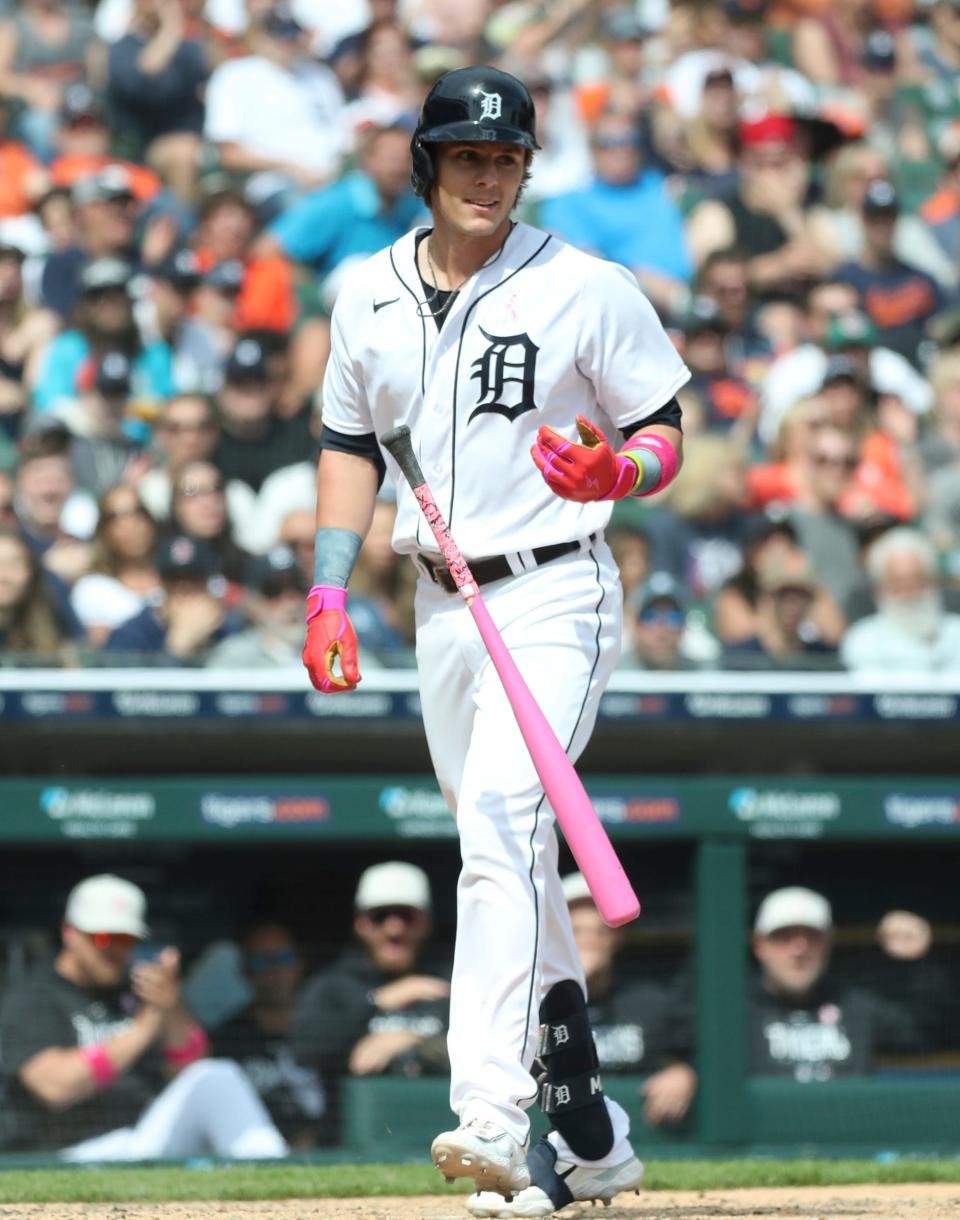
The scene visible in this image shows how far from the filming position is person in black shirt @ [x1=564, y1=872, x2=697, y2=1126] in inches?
204

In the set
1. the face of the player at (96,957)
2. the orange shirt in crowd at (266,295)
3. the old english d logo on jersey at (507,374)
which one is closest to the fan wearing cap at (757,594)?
the orange shirt in crowd at (266,295)

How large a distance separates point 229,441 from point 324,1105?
301 cm

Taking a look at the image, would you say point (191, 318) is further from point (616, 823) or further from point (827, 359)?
point (616, 823)

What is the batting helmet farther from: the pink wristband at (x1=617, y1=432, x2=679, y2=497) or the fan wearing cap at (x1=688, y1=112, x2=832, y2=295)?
the fan wearing cap at (x1=688, y1=112, x2=832, y2=295)

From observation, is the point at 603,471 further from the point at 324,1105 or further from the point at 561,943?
the point at 324,1105

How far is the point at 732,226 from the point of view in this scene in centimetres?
925

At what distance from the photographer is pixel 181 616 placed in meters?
6.42

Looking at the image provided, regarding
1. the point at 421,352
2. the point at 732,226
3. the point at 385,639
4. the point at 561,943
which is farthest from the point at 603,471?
the point at 732,226

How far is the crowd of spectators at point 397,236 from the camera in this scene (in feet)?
22.1

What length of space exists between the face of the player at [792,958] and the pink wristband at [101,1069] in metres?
1.60

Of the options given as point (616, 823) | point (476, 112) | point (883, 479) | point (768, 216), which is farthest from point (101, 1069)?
point (768, 216)

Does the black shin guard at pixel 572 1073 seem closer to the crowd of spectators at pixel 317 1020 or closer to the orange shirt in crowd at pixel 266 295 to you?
the crowd of spectators at pixel 317 1020

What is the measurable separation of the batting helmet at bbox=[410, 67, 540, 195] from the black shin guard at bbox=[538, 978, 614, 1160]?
1.47m

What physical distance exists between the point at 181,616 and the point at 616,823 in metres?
1.72
